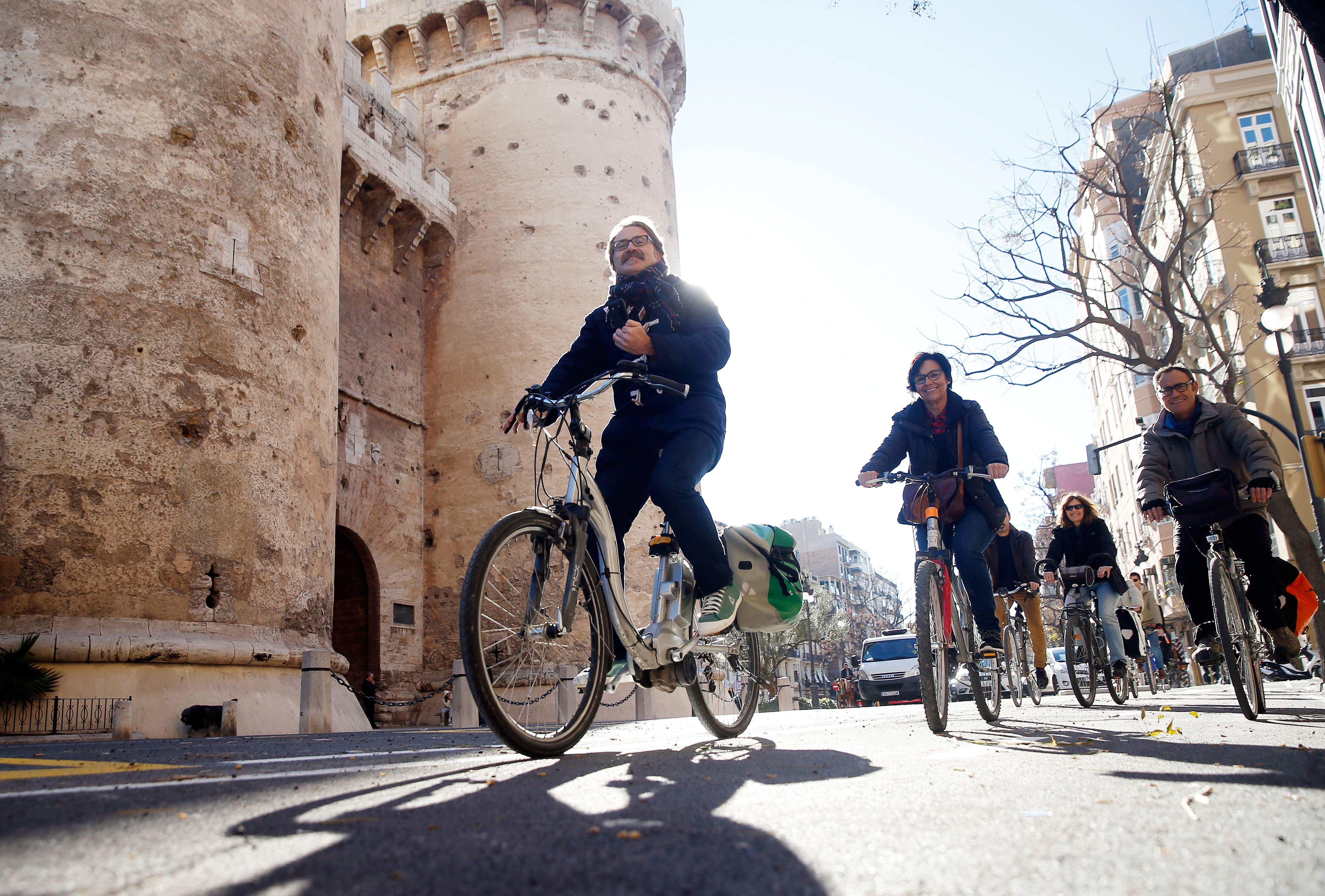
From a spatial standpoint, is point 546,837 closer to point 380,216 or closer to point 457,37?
point 380,216

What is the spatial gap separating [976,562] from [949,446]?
731mm

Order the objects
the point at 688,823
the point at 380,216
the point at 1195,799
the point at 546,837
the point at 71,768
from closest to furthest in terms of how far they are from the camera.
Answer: the point at 546,837 < the point at 688,823 < the point at 1195,799 < the point at 71,768 < the point at 380,216

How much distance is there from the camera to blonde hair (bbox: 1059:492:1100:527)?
8.02m

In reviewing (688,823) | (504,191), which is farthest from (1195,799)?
(504,191)

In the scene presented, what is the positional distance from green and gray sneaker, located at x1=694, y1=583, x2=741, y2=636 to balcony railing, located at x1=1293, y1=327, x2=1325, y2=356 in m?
30.1

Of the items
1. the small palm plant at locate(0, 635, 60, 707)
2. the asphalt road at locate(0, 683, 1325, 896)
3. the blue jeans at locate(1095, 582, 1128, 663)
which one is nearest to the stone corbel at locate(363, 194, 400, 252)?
the small palm plant at locate(0, 635, 60, 707)

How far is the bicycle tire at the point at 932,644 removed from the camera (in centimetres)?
431

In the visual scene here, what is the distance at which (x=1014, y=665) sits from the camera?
23.4 feet

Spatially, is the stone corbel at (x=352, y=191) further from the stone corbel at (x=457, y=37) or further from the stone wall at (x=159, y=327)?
the stone wall at (x=159, y=327)

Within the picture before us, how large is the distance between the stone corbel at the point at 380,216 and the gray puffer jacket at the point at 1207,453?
15196 millimetres

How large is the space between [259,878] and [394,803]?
0.72 m

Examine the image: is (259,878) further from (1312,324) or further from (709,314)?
(1312,324)

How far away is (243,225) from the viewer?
34.7 ft

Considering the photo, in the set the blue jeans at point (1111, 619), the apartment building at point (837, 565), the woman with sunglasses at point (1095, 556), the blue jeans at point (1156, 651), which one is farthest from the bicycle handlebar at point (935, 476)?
the apartment building at point (837, 565)
